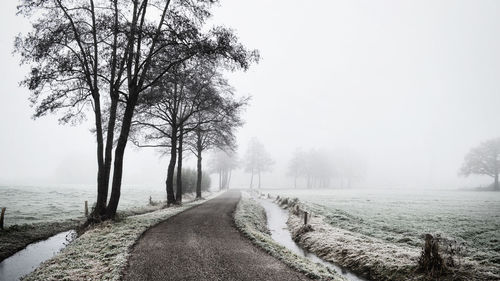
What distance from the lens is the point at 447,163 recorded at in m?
188

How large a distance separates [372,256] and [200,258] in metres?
6.22

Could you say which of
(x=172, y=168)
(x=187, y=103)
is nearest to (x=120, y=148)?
(x=172, y=168)

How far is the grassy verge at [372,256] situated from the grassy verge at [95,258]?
761 cm

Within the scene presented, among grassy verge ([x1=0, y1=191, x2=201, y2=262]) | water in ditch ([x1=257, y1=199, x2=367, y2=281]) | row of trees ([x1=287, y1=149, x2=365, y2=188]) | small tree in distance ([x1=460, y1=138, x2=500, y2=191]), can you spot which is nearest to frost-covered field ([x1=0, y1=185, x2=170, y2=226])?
grassy verge ([x1=0, y1=191, x2=201, y2=262])

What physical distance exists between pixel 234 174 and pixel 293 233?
116 metres

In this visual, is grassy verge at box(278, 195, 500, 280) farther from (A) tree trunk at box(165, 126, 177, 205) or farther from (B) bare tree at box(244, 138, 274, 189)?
(B) bare tree at box(244, 138, 274, 189)

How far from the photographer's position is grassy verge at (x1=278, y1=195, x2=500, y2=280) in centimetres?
734

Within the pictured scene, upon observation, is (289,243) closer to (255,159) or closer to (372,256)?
(372,256)

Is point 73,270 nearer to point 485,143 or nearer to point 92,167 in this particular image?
point 485,143

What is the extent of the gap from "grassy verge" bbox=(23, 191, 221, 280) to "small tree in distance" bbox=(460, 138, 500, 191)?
73.8 metres

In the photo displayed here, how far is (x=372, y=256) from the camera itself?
30.5 feet

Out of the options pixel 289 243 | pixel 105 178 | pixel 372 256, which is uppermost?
pixel 105 178

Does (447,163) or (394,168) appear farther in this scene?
(447,163)

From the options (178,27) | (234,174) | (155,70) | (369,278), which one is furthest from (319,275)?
(234,174)
